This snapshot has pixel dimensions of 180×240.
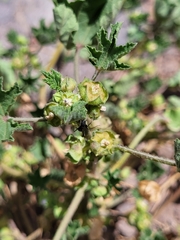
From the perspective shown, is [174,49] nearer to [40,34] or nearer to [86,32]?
[40,34]

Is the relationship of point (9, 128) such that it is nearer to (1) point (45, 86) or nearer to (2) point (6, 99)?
(2) point (6, 99)

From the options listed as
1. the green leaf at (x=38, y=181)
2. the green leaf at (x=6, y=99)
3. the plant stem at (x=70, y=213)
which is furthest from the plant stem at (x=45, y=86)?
the green leaf at (x=6, y=99)

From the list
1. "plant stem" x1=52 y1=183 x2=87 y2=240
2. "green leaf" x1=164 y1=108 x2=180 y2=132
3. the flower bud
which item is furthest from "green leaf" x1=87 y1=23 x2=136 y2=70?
"green leaf" x1=164 y1=108 x2=180 y2=132

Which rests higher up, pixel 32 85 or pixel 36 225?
pixel 32 85

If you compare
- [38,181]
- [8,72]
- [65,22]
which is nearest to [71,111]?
[65,22]

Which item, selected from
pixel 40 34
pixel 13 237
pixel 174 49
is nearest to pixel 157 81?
pixel 174 49

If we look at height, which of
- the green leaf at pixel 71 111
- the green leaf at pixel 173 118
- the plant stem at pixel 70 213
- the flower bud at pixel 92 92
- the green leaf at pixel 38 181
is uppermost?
the flower bud at pixel 92 92

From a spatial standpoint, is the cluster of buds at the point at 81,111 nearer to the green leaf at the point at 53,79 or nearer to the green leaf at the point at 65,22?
the green leaf at the point at 53,79
